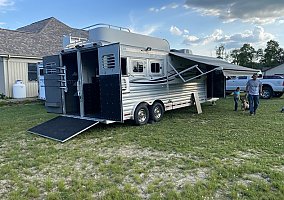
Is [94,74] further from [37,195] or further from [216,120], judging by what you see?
[37,195]

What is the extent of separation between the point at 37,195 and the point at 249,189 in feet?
9.73

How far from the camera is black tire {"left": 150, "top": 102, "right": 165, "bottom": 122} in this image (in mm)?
8844

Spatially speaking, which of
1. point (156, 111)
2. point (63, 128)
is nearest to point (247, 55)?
point (156, 111)

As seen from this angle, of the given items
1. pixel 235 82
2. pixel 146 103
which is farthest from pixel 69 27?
pixel 146 103

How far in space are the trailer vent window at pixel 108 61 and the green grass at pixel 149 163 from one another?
6.34 feet

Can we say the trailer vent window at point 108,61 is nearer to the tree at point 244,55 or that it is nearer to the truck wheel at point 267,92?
the truck wheel at point 267,92

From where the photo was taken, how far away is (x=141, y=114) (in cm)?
850

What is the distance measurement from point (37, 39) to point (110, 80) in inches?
594

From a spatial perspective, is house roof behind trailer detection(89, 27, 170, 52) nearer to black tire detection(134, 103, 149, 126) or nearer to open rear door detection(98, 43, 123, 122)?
open rear door detection(98, 43, 123, 122)

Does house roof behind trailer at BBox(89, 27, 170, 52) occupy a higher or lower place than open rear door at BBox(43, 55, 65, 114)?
higher

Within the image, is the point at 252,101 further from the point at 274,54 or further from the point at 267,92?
the point at 274,54

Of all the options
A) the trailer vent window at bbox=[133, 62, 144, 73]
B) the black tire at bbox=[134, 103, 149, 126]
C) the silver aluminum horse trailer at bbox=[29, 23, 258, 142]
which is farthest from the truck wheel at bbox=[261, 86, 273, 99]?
the trailer vent window at bbox=[133, 62, 144, 73]

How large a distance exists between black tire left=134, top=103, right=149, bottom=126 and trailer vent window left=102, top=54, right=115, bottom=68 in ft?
5.22

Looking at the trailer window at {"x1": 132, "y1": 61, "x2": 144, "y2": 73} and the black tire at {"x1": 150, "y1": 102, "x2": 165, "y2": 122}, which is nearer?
the trailer window at {"x1": 132, "y1": 61, "x2": 144, "y2": 73}
